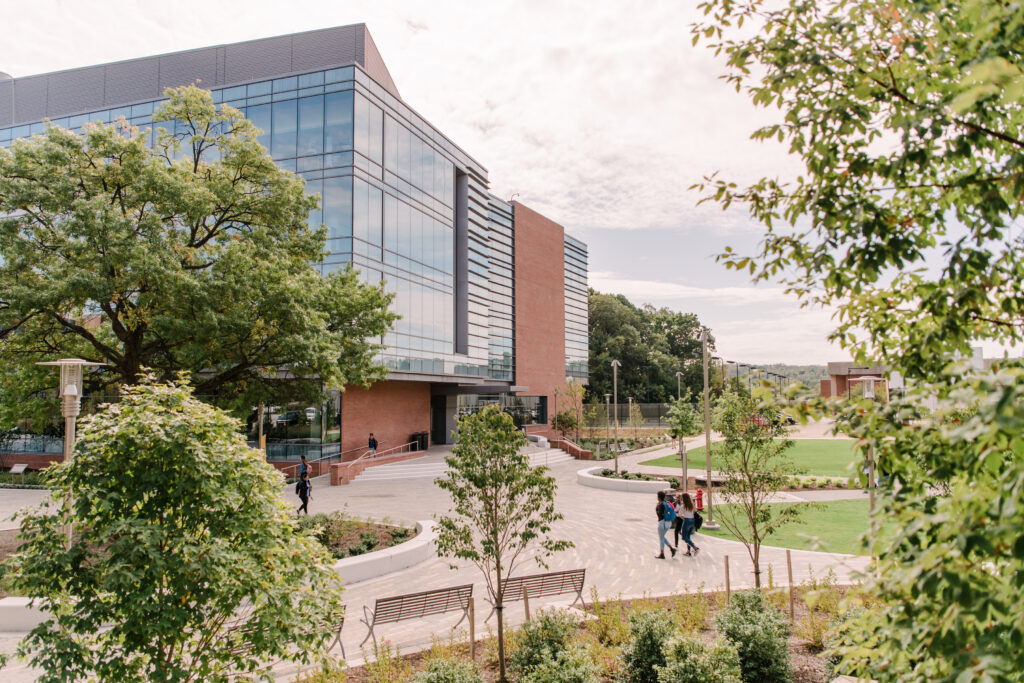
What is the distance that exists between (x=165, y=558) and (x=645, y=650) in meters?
5.83

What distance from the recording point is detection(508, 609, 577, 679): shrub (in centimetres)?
823

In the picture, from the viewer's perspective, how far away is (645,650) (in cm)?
824

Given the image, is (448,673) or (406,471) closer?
(448,673)

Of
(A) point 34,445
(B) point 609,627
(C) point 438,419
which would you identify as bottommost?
(B) point 609,627

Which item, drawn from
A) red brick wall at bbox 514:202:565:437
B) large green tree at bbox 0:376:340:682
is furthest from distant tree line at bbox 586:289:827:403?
large green tree at bbox 0:376:340:682

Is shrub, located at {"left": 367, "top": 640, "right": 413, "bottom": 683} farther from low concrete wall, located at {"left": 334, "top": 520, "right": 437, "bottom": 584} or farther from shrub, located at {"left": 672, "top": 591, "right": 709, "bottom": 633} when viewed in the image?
low concrete wall, located at {"left": 334, "top": 520, "right": 437, "bottom": 584}

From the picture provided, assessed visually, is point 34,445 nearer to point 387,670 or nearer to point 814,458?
point 387,670

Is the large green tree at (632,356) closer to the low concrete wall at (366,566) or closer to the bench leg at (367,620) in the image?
the low concrete wall at (366,566)

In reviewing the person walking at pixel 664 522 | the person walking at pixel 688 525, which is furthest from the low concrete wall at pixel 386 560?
the person walking at pixel 688 525

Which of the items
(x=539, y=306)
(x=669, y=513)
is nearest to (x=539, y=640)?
(x=669, y=513)

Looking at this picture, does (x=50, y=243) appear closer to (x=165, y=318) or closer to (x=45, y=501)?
(x=165, y=318)

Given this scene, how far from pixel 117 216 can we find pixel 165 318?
2.49 metres

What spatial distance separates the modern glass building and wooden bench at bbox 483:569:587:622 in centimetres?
1461

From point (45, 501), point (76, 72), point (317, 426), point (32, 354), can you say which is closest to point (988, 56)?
point (45, 501)
